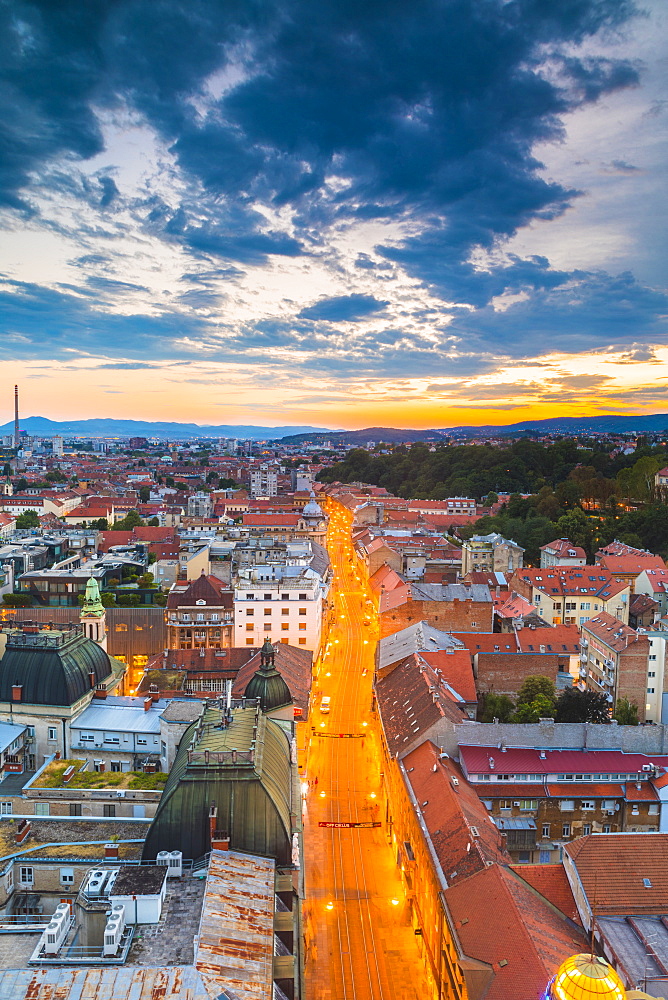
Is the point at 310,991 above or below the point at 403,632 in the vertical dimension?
below

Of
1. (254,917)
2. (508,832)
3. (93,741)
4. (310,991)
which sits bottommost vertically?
(310,991)

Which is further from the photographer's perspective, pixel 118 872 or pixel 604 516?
pixel 604 516

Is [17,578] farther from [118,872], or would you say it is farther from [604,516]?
[604,516]

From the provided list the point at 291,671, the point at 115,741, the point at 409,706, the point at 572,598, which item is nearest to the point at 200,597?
the point at 291,671

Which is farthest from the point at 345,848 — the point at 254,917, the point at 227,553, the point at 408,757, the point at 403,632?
the point at 227,553

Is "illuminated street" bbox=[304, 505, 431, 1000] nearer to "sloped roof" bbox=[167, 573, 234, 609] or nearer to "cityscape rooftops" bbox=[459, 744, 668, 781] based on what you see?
"cityscape rooftops" bbox=[459, 744, 668, 781]

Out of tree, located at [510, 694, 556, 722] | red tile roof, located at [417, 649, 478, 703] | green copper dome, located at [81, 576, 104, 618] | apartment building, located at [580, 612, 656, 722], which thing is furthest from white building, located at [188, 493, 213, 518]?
tree, located at [510, 694, 556, 722]

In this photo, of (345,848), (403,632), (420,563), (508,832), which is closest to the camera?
(508,832)
